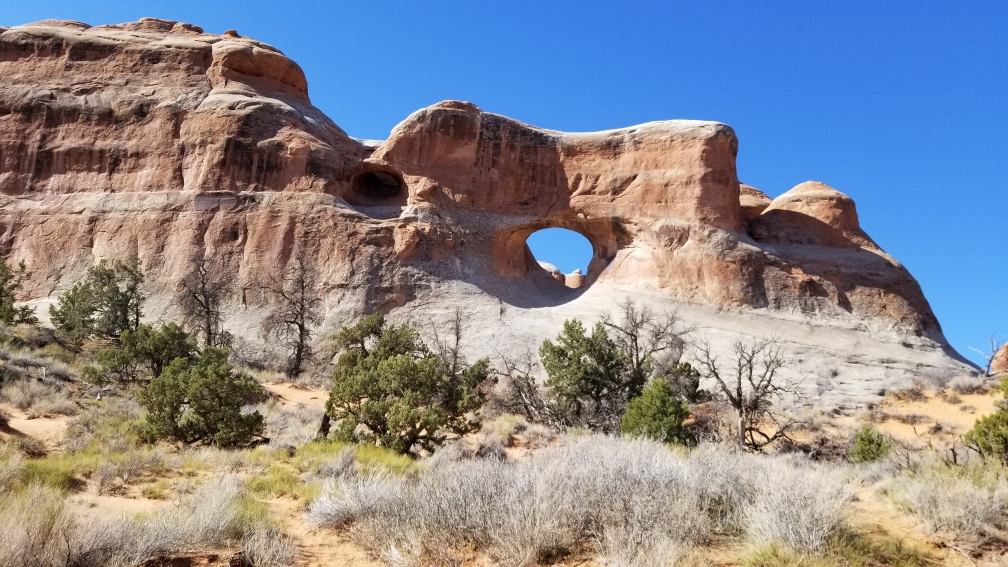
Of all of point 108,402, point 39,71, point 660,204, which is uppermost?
point 39,71

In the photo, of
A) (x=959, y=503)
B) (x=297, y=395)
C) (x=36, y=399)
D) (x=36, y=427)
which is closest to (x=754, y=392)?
(x=959, y=503)

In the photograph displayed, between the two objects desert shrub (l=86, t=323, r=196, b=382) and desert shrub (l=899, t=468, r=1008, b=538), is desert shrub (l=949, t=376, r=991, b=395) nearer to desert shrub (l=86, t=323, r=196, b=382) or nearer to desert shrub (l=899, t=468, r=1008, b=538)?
desert shrub (l=899, t=468, r=1008, b=538)

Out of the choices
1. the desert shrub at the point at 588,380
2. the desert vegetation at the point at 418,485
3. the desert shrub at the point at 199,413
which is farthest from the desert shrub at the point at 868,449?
the desert shrub at the point at 199,413

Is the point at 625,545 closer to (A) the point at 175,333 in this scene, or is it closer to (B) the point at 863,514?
Result: (B) the point at 863,514

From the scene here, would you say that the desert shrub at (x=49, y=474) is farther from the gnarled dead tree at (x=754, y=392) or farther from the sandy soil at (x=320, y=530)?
the gnarled dead tree at (x=754, y=392)

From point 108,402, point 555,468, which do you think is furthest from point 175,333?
point 555,468

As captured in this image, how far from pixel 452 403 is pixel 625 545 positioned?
783 cm

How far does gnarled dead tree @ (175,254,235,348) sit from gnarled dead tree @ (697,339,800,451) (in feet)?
59.1

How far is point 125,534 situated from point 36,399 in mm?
8980

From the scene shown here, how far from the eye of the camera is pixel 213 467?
7.45 m

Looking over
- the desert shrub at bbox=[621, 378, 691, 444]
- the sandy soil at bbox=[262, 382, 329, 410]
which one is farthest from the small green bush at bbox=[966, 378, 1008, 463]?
the sandy soil at bbox=[262, 382, 329, 410]

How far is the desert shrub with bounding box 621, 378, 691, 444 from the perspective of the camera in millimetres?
11477

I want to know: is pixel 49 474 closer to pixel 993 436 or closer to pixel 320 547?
pixel 320 547

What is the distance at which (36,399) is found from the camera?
1051cm
